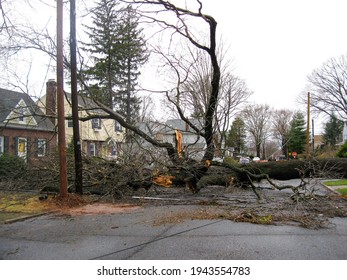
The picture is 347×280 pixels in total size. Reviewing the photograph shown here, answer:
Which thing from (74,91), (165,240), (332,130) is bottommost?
(165,240)

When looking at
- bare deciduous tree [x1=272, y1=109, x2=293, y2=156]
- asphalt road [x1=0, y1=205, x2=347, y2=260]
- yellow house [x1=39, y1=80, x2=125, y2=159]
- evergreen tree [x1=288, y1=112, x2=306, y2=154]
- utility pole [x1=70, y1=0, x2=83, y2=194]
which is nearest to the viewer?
asphalt road [x1=0, y1=205, x2=347, y2=260]

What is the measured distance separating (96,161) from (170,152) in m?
2.93

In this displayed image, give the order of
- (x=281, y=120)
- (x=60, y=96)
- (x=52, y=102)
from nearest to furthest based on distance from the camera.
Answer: (x=60, y=96), (x=52, y=102), (x=281, y=120)

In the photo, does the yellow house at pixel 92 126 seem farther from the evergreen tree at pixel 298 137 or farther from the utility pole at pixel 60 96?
the evergreen tree at pixel 298 137

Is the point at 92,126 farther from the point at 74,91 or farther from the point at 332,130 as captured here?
the point at 332,130

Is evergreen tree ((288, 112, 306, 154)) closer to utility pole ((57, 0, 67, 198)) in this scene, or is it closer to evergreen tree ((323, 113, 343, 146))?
evergreen tree ((323, 113, 343, 146))

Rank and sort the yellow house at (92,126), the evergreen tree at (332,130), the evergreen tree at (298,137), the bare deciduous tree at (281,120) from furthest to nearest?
the bare deciduous tree at (281,120), the evergreen tree at (332,130), the evergreen tree at (298,137), the yellow house at (92,126)

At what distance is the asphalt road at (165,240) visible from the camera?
15.8 feet

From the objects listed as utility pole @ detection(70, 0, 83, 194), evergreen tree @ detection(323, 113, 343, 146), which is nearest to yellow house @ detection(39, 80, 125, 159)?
utility pole @ detection(70, 0, 83, 194)

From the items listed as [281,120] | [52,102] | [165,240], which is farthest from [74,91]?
[281,120]

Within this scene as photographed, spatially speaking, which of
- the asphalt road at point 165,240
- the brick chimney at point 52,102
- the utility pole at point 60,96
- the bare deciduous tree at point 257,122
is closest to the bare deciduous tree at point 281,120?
the bare deciduous tree at point 257,122

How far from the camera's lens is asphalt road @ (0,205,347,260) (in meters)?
4.80

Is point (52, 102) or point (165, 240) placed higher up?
point (52, 102)

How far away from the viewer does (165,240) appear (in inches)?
223
